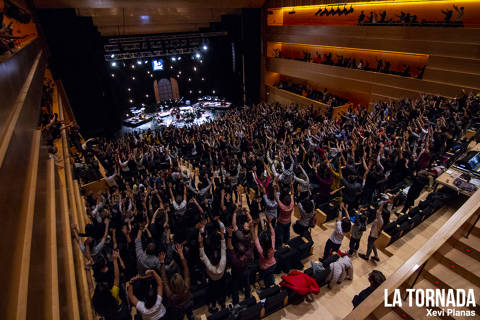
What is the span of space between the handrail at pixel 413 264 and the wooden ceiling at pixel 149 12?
15.2 m

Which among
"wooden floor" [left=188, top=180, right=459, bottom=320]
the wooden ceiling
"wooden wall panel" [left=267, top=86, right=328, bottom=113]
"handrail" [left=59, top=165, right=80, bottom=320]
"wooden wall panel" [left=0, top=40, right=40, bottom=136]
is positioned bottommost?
"wooden floor" [left=188, top=180, right=459, bottom=320]

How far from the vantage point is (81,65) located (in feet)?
44.1

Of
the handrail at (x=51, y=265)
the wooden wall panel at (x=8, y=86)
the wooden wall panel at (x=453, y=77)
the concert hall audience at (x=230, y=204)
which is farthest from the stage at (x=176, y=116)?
the handrail at (x=51, y=265)

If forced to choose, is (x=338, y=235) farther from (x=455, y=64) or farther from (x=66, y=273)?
(x=455, y=64)

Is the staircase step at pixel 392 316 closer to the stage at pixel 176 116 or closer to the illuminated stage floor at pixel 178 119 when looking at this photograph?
the stage at pixel 176 116

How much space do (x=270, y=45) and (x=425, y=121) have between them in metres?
14.9

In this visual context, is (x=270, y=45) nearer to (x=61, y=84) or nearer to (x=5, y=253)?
(x=61, y=84)

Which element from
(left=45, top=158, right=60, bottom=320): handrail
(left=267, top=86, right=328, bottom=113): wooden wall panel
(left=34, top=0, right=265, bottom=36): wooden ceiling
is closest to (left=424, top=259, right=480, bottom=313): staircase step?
(left=45, top=158, right=60, bottom=320): handrail

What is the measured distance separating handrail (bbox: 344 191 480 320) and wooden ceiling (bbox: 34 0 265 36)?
1522 cm

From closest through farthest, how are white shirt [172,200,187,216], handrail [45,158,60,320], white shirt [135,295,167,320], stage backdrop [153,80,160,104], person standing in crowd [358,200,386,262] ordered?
handrail [45,158,60,320]
white shirt [135,295,167,320]
person standing in crowd [358,200,386,262]
white shirt [172,200,187,216]
stage backdrop [153,80,160,104]

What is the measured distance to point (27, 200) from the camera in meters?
2.70

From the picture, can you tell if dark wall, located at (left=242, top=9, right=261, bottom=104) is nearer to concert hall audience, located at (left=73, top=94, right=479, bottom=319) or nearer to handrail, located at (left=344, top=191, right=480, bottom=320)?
concert hall audience, located at (left=73, top=94, right=479, bottom=319)

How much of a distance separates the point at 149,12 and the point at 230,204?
14242mm

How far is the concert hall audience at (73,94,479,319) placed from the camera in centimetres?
348
